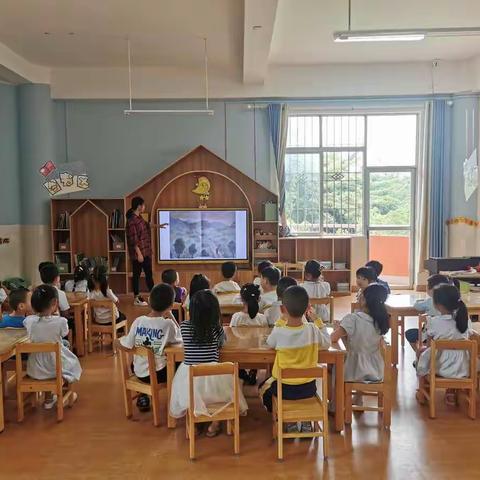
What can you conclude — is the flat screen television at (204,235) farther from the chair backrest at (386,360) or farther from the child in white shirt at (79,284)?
the chair backrest at (386,360)

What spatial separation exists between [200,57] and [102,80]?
1.83m

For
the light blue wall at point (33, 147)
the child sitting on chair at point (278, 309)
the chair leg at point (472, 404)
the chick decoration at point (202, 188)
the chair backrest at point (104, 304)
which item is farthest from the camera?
the chick decoration at point (202, 188)

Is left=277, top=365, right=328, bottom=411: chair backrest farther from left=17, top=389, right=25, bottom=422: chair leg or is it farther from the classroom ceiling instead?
the classroom ceiling

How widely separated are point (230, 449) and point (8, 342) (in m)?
1.70

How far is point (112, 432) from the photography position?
11.1 feet

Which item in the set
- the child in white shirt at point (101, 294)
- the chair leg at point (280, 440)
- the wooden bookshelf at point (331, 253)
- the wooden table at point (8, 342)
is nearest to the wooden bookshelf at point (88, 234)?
the wooden bookshelf at point (331, 253)

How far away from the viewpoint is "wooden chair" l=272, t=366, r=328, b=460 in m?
2.79

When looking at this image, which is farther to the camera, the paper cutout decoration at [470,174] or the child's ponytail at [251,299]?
the paper cutout decoration at [470,174]

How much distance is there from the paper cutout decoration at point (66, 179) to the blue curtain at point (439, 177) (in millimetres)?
5981

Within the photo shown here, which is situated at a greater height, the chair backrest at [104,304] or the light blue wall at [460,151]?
→ the light blue wall at [460,151]

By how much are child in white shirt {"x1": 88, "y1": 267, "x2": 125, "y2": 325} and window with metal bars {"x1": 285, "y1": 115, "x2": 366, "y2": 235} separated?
14.5ft

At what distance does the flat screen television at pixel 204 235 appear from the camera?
27.7ft

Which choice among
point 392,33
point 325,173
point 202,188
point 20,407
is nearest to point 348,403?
point 20,407

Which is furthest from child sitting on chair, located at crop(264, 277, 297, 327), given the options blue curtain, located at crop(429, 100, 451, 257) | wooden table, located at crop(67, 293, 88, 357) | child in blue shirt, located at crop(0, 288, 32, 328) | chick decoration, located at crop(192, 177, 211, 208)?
blue curtain, located at crop(429, 100, 451, 257)
